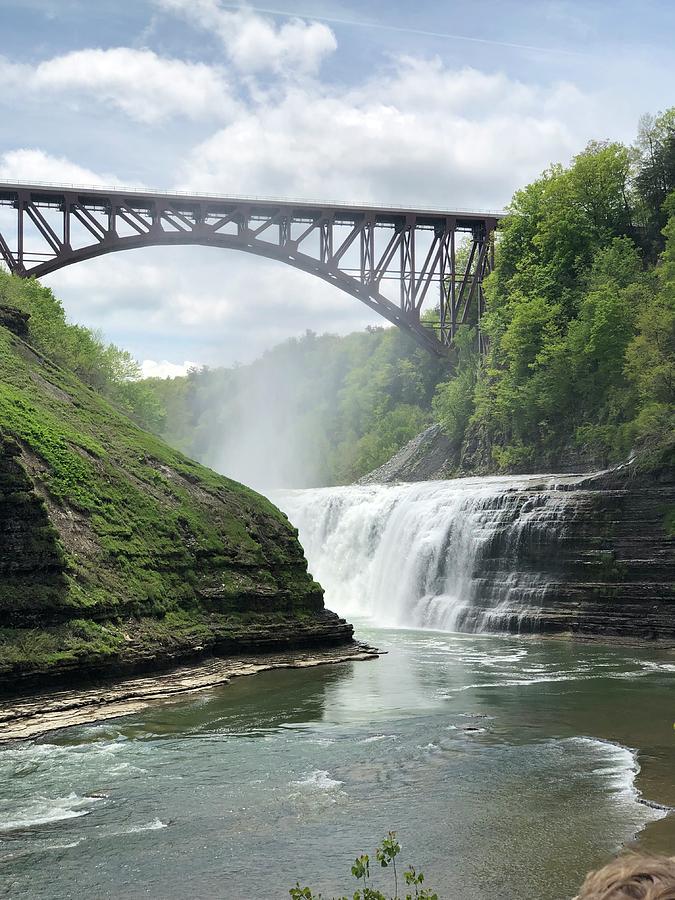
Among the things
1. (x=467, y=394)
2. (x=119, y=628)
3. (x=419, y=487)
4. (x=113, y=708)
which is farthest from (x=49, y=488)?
(x=467, y=394)

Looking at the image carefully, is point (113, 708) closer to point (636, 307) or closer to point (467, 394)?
point (636, 307)

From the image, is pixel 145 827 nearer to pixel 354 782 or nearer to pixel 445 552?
pixel 354 782

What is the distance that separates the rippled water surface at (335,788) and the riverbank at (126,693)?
528 mm

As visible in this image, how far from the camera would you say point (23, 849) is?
11.0m

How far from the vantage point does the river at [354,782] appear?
1035cm

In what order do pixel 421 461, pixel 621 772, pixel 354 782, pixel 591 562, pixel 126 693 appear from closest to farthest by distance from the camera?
pixel 354 782 < pixel 621 772 < pixel 126 693 < pixel 591 562 < pixel 421 461

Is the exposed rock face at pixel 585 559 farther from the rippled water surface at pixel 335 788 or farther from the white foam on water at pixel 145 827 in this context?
the white foam on water at pixel 145 827

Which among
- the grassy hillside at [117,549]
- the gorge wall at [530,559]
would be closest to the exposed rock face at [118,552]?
the grassy hillside at [117,549]

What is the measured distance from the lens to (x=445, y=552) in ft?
119

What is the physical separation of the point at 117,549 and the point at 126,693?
5187mm

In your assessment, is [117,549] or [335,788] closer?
[335,788]

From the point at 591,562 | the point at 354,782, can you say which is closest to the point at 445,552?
the point at 591,562

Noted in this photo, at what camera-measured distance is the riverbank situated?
17.5 m

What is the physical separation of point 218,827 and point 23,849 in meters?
2.21
